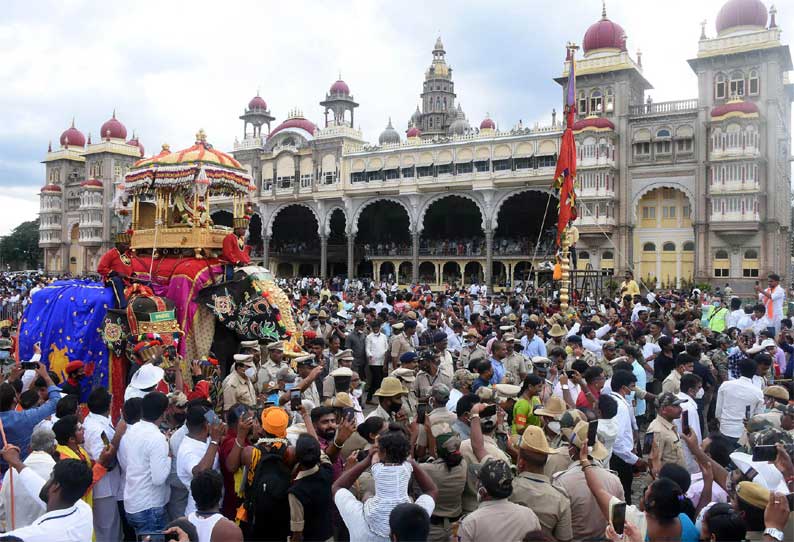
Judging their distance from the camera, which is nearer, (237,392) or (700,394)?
(237,392)

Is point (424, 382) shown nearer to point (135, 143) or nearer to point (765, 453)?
point (765, 453)

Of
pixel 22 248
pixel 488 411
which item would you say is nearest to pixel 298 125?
pixel 488 411

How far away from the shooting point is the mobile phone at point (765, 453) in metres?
3.49

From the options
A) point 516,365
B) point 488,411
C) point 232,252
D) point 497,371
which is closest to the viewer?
point 488,411

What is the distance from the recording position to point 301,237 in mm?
46625

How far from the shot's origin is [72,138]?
53.2 metres

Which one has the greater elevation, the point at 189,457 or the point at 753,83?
the point at 753,83

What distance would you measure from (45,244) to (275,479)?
5696 cm

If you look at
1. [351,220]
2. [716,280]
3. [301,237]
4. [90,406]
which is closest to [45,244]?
[301,237]

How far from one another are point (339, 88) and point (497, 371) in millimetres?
36684

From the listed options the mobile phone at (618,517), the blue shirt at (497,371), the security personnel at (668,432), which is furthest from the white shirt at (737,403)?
the mobile phone at (618,517)

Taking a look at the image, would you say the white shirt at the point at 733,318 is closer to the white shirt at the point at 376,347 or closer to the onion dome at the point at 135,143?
the white shirt at the point at 376,347

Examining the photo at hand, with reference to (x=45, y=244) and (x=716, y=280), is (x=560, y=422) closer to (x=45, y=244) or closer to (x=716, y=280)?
(x=716, y=280)

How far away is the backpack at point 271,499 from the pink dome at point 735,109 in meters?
26.8
